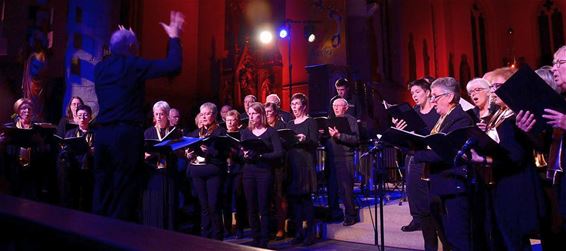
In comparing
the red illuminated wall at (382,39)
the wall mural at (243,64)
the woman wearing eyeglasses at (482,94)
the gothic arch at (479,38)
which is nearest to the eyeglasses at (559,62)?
the woman wearing eyeglasses at (482,94)

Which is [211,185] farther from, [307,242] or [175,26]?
[175,26]

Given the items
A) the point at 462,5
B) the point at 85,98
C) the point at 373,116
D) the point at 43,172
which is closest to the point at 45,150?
the point at 43,172

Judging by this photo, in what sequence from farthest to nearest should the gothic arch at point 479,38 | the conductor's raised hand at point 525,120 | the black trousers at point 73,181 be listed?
the gothic arch at point 479,38 < the black trousers at point 73,181 < the conductor's raised hand at point 525,120

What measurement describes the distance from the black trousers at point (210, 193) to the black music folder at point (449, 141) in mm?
2474

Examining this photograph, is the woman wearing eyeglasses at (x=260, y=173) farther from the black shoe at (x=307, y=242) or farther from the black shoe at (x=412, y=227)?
the black shoe at (x=412, y=227)

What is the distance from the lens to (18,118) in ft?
20.0

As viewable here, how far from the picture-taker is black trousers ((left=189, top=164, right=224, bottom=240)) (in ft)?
17.3

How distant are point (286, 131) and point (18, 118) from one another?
3.69 m

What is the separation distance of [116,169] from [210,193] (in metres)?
2.01

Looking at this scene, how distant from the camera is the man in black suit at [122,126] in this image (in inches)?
134

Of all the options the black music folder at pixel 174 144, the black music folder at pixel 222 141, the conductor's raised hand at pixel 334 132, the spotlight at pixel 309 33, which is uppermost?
the spotlight at pixel 309 33

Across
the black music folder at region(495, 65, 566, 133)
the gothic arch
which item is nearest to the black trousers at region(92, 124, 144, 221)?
the black music folder at region(495, 65, 566, 133)

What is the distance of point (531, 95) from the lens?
2861mm

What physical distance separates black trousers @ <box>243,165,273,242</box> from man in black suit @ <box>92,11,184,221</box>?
6.30ft
